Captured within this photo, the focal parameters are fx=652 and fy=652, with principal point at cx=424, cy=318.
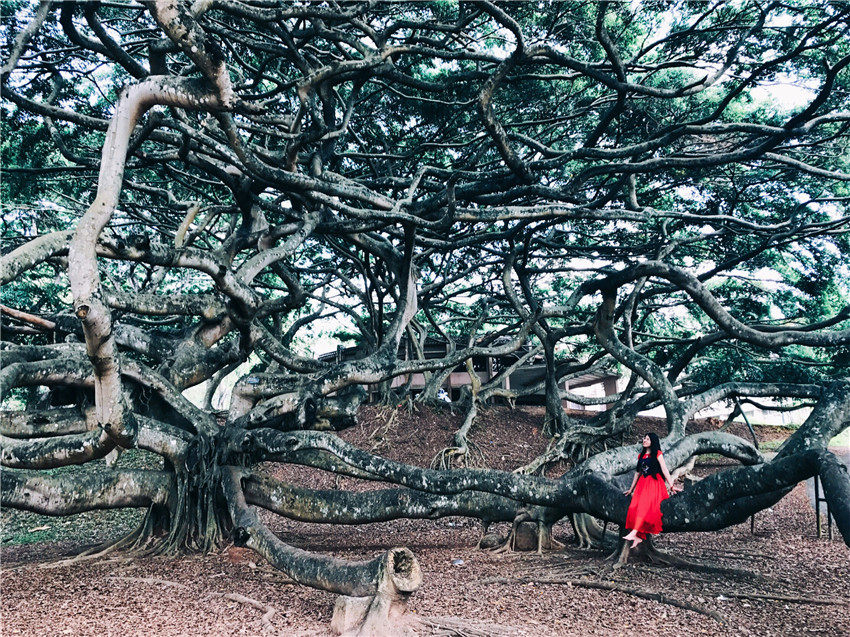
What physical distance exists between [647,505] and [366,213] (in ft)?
14.4

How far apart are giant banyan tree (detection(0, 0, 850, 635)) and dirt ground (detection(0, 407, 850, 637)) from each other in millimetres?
445


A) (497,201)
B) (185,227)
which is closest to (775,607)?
(497,201)

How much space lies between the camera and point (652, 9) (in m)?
8.06

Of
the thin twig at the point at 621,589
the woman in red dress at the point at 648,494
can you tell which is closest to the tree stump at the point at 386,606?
the thin twig at the point at 621,589

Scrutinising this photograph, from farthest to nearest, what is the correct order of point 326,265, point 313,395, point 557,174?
point 326,265, point 557,174, point 313,395

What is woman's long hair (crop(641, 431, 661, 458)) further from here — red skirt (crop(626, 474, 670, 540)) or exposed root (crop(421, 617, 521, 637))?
exposed root (crop(421, 617, 521, 637))

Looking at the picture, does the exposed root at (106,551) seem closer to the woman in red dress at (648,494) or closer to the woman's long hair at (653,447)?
the woman in red dress at (648,494)

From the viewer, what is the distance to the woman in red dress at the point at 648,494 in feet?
18.2

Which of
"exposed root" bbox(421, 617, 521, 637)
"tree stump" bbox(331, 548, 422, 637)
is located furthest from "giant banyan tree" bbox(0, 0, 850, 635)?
"exposed root" bbox(421, 617, 521, 637)

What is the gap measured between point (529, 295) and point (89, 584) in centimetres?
751

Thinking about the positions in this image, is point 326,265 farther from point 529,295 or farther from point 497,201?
point 497,201

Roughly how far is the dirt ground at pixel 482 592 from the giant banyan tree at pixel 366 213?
0.45 meters

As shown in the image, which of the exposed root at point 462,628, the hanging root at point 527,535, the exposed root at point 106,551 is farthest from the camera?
the hanging root at point 527,535

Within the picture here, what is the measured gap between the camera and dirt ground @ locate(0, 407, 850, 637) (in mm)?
4645
